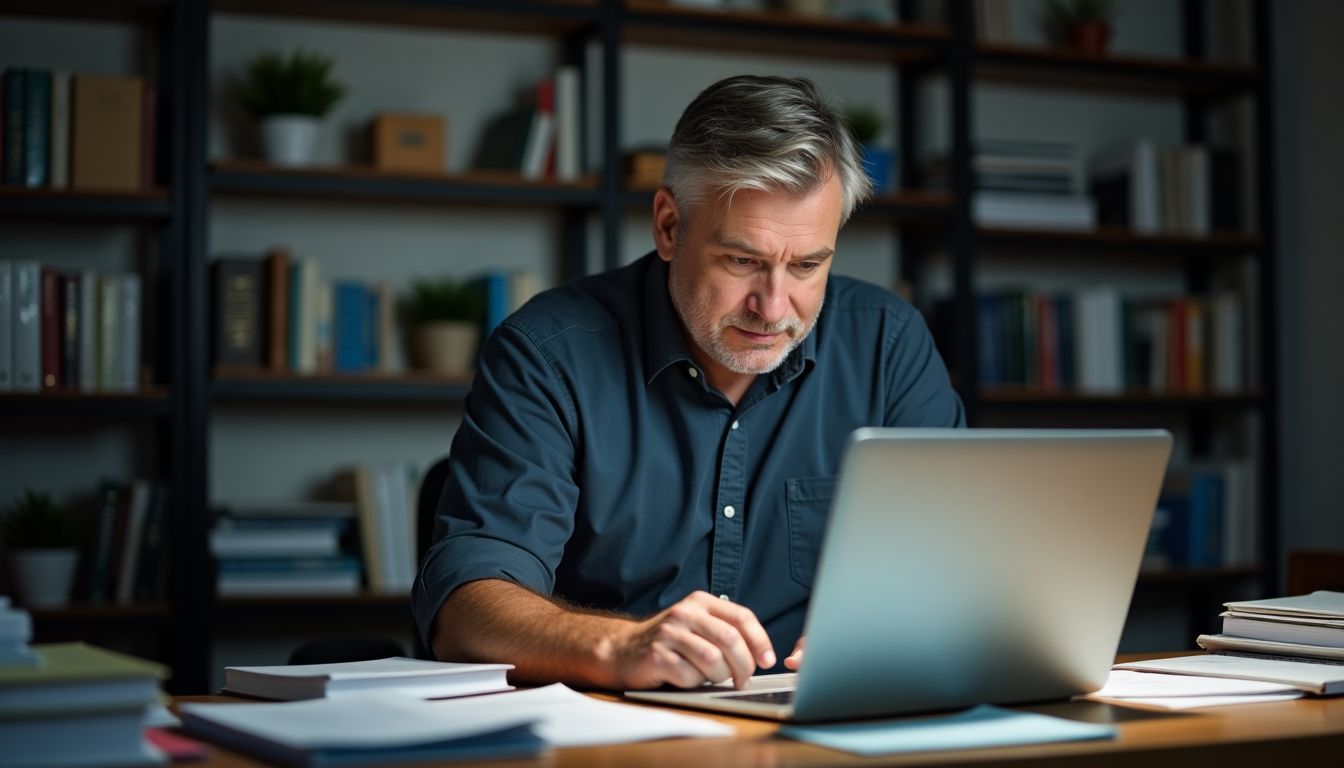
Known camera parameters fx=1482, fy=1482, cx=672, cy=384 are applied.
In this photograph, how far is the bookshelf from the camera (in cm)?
306

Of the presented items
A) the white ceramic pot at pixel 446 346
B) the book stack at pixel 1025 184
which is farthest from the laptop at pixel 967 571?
the book stack at pixel 1025 184

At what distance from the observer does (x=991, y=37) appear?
3.77 meters

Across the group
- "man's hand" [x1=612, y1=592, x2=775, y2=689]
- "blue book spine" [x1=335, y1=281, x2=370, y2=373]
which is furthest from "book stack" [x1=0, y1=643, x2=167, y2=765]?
"blue book spine" [x1=335, y1=281, x2=370, y2=373]

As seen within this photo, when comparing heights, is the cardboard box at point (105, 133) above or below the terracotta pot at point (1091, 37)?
below

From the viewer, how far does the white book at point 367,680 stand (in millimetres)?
1199

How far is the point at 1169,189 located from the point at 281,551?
2480 millimetres

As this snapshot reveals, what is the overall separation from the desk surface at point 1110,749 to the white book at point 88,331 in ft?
7.27

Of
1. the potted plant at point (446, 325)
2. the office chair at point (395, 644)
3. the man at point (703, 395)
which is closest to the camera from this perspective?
the man at point (703, 395)

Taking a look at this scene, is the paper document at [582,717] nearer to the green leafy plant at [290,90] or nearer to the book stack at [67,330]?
the book stack at [67,330]

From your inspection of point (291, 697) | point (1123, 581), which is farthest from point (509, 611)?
point (1123, 581)

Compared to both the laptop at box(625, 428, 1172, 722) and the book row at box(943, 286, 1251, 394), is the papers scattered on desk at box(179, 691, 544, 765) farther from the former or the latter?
the book row at box(943, 286, 1251, 394)

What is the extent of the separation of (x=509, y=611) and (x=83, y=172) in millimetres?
2032

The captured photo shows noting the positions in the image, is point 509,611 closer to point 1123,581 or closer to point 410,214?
point 1123,581

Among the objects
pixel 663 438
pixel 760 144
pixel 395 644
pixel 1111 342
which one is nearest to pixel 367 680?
pixel 663 438
